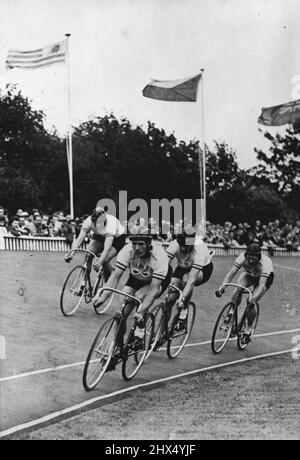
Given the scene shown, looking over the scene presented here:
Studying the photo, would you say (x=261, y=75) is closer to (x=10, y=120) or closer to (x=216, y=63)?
(x=216, y=63)

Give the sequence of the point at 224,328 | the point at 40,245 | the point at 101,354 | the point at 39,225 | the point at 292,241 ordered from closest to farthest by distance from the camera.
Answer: the point at 101,354
the point at 224,328
the point at 39,225
the point at 40,245
the point at 292,241

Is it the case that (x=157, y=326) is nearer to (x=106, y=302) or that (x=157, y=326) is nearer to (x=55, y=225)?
(x=106, y=302)

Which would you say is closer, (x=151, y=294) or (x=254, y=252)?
(x=151, y=294)

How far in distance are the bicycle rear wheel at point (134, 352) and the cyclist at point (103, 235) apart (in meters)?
1.96

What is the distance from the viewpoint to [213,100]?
12859 millimetres

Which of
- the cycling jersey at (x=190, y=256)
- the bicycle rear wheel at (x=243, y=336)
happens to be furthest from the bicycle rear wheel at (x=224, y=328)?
the cycling jersey at (x=190, y=256)

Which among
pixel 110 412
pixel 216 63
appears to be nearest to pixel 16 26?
pixel 216 63

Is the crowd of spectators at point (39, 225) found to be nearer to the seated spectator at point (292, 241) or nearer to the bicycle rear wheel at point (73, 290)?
the bicycle rear wheel at point (73, 290)

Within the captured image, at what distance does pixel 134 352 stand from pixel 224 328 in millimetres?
2639

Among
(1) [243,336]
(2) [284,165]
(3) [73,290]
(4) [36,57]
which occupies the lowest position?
(1) [243,336]

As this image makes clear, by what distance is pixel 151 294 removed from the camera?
8.77 meters

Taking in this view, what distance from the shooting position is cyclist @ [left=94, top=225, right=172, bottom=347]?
8.74 m

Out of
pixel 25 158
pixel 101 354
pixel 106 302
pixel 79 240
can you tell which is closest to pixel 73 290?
pixel 106 302

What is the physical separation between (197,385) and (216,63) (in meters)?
5.69
